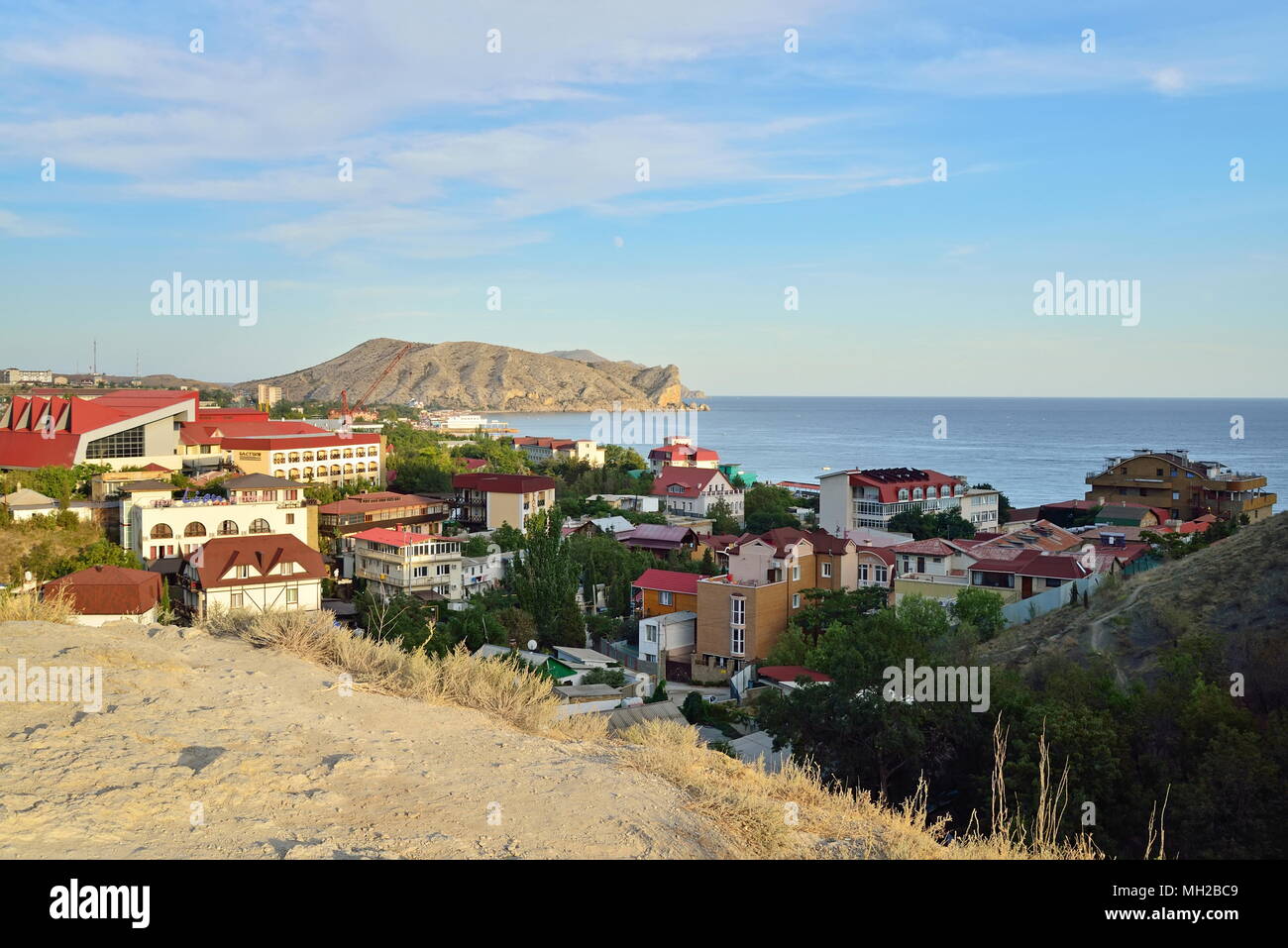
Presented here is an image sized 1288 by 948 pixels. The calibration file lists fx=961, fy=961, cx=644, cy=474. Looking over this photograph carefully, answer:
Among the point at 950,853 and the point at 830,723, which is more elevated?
the point at 950,853

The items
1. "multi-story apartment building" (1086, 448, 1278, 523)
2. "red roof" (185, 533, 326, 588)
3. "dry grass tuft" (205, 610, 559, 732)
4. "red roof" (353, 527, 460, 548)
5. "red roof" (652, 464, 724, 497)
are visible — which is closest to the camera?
"dry grass tuft" (205, 610, 559, 732)

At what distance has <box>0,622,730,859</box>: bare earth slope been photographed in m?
3.60

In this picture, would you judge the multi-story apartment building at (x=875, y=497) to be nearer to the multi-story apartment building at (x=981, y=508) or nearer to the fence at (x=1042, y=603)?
the multi-story apartment building at (x=981, y=508)

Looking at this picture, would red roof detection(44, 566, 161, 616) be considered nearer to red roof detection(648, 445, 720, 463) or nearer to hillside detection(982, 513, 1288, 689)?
hillside detection(982, 513, 1288, 689)

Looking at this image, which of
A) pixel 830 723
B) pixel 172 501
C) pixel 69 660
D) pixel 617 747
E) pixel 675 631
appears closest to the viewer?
pixel 617 747

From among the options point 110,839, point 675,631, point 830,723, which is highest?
point 110,839

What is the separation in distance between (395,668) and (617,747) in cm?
206

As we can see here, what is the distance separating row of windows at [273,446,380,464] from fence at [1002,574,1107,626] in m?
28.1

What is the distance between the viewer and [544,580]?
2372cm

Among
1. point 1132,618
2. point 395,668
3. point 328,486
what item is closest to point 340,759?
point 395,668

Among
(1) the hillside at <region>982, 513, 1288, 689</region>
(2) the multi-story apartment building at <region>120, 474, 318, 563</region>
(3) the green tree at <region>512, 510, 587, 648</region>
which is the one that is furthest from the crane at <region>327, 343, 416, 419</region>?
(1) the hillside at <region>982, 513, 1288, 689</region>

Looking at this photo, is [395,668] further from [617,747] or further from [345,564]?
[345,564]

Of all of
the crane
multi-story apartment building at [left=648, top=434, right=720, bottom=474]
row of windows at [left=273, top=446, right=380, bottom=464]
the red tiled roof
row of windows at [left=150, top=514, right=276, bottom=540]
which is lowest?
the red tiled roof

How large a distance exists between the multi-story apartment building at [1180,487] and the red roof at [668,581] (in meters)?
22.4
